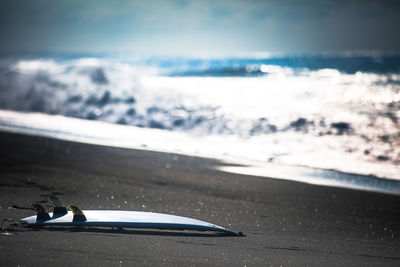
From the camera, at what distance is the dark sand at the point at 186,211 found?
3.44 metres

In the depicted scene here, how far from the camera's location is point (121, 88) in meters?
22.9

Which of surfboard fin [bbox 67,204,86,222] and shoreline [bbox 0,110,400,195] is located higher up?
shoreline [bbox 0,110,400,195]

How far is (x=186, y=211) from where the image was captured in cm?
490

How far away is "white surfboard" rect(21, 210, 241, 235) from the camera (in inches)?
154

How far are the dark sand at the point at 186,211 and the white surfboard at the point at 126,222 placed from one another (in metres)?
0.06

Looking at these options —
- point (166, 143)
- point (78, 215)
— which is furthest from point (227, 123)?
point (78, 215)

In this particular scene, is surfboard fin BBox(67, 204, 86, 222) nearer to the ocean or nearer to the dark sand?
the dark sand

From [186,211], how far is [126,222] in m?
1.02

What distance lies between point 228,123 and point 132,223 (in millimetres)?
9558

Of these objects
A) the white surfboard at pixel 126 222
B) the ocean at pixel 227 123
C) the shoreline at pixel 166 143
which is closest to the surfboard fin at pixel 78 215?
the white surfboard at pixel 126 222

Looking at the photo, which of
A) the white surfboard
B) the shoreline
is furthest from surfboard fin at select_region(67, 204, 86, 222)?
the shoreline

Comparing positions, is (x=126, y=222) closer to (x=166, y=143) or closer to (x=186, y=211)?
(x=186, y=211)

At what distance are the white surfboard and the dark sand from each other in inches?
2.2

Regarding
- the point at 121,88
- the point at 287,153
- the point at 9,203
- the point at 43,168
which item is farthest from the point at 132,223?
the point at 121,88
